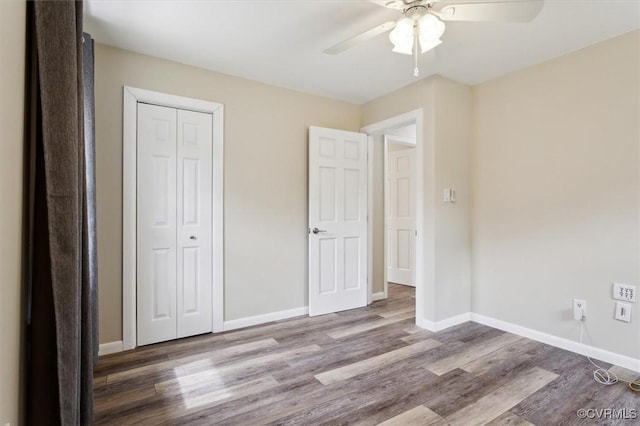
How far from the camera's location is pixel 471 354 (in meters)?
2.53

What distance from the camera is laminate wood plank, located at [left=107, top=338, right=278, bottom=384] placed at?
2215mm

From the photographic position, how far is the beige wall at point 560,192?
7.66 feet

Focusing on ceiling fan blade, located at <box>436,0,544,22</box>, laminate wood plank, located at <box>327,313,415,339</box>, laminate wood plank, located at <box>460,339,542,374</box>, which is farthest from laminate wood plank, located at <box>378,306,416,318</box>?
ceiling fan blade, located at <box>436,0,544,22</box>


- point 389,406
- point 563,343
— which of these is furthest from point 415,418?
point 563,343

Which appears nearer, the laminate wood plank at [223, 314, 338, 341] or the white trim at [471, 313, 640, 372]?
the white trim at [471, 313, 640, 372]

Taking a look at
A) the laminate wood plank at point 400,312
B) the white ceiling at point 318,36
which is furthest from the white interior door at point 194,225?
the laminate wood plank at point 400,312

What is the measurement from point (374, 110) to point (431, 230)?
62.9 inches

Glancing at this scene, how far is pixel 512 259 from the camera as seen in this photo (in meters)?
3.01

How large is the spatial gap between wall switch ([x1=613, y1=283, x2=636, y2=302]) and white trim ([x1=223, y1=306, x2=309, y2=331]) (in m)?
2.61

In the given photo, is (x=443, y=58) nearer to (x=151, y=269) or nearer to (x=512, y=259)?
(x=512, y=259)

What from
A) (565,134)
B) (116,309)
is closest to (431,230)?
(565,134)

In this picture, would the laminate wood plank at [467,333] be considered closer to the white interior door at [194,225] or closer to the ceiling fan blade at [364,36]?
the white interior door at [194,225]

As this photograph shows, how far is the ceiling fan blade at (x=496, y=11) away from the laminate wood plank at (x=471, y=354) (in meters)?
2.17

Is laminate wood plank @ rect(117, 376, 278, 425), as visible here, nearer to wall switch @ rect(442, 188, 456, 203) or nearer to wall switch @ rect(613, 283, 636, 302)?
wall switch @ rect(442, 188, 456, 203)
